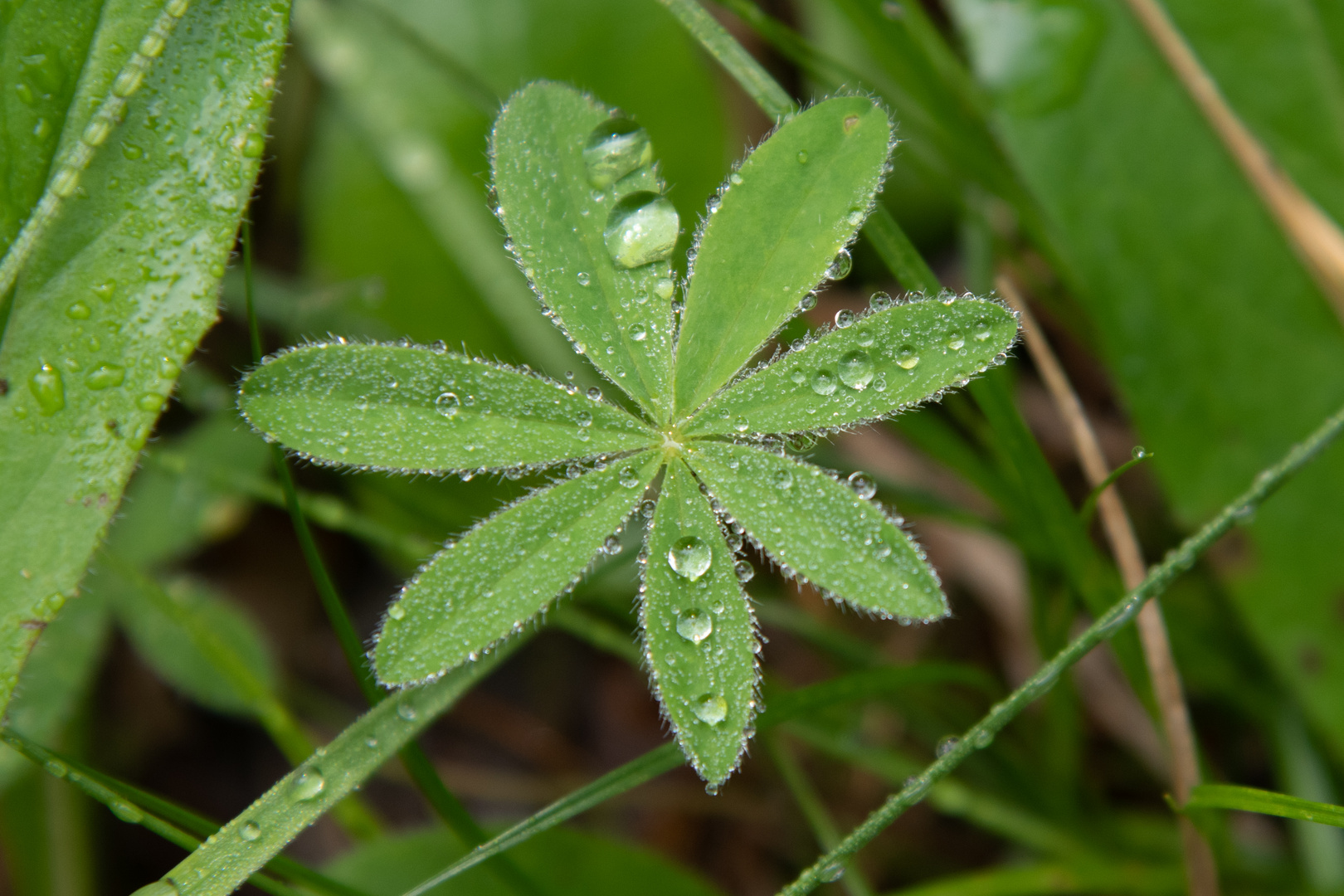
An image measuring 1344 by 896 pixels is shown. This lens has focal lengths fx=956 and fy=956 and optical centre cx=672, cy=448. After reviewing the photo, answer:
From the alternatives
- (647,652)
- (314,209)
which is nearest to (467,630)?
(647,652)

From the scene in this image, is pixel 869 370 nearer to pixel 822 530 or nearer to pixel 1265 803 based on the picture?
pixel 822 530

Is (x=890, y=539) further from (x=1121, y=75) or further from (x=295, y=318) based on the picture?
(x=295, y=318)

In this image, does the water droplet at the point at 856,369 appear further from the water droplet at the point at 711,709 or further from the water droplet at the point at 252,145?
the water droplet at the point at 252,145

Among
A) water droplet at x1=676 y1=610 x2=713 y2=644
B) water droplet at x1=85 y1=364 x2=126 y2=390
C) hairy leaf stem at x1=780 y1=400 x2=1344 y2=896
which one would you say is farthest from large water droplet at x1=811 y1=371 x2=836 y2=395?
water droplet at x1=85 y1=364 x2=126 y2=390

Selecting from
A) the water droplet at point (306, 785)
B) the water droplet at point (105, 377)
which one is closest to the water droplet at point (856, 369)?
the water droplet at point (306, 785)

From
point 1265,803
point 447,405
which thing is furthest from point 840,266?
point 1265,803
